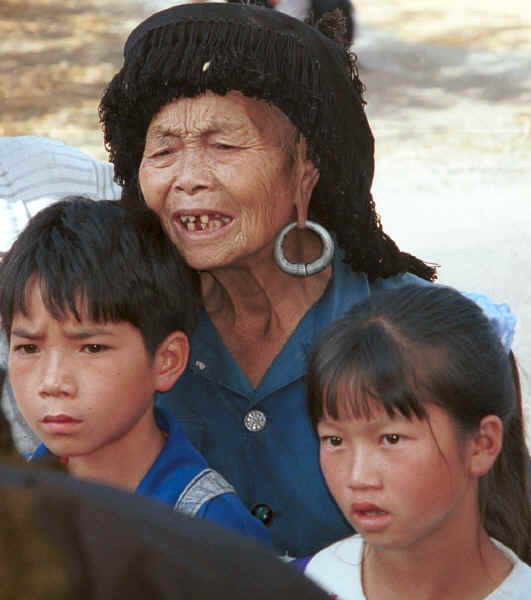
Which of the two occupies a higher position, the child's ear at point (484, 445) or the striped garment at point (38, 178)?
the striped garment at point (38, 178)

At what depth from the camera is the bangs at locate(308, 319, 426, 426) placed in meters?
1.77

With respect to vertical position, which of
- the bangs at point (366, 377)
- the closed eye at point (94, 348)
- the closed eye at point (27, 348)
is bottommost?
the bangs at point (366, 377)

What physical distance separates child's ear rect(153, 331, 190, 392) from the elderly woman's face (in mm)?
289

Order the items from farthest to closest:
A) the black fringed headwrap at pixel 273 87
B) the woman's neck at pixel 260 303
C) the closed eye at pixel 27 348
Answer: the woman's neck at pixel 260 303, the black fringed headwrap at pixel 273 87, the closed eye at pixel 27 348

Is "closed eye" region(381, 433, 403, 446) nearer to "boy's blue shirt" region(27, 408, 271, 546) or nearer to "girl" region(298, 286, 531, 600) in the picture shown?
"girl" region(298, 286, 531, 600)

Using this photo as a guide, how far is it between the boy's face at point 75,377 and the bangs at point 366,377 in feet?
1.42

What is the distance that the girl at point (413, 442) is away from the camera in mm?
1753

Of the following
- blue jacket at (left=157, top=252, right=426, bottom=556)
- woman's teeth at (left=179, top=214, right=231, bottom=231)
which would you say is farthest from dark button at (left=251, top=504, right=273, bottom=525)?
woman's teeth at (left=179, top=214, right=231, bottom=231)

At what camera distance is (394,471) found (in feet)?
5.69

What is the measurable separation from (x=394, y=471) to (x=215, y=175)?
1.07 m

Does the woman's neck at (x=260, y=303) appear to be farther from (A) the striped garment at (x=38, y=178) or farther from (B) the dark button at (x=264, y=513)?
(A) the striped garment at (x=38, y=178)

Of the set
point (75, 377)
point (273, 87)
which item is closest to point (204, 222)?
point (273, 87)

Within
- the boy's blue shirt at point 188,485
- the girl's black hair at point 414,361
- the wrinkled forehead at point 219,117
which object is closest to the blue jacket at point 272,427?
the boy's blue shirt at point 188,485

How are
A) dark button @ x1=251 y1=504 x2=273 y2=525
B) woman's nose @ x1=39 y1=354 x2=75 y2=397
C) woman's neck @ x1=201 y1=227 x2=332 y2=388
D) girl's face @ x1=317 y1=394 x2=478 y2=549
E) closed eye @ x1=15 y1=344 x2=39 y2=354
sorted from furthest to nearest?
1. woman's neck @ x1=201 y1=227 x2=332 y2=388
2. dark button @ x1=251 y1=504 x2=273 y2=525
3. closed eye @ x1=15 y1=344 x2=39 y2=354
4. woman's nose @ x1=39 y1=354 x2=75 y2=397
5. girl's face @ x1=317 y1=394 x2=478 y2=549
